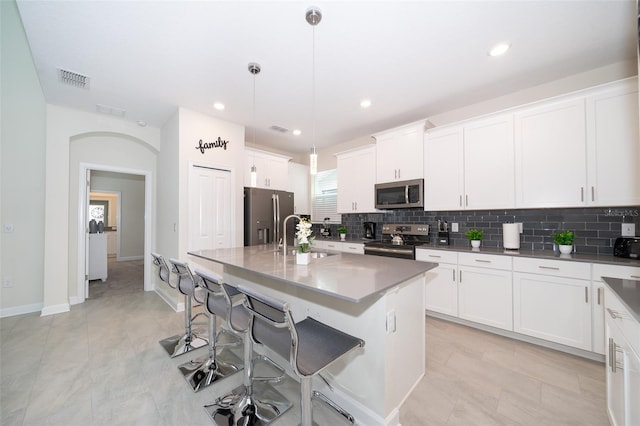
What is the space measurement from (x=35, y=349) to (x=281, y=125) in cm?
402

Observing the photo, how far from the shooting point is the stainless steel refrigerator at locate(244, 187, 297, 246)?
13.9 feet

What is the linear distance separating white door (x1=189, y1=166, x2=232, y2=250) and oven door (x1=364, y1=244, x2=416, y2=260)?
230cm

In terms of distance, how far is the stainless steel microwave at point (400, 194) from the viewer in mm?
3615

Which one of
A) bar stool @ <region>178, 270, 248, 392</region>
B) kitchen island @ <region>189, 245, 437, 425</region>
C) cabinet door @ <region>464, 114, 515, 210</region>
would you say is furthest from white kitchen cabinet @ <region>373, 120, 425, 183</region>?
bar stool @ <region>178, 270, 248, 392</region>

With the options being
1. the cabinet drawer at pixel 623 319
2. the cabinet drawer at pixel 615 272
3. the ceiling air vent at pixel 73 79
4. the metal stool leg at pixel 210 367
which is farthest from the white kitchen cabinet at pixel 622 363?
the ceiling air vent at pixel 73 79

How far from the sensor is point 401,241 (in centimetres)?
383

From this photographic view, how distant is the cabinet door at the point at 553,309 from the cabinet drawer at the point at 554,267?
0.15ft

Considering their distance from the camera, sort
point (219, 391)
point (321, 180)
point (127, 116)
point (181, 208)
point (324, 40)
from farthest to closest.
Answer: point (321, 180) < point (127, 116) < point (181, 208) < point (324, 40) < point (219, 391)

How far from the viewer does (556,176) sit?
2641mm

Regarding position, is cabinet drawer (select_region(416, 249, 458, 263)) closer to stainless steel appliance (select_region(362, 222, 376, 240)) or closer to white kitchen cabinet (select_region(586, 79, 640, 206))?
stainless steel appliance (select_region(362, 222, 376, 240))

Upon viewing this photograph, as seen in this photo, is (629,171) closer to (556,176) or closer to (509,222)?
(556,176)

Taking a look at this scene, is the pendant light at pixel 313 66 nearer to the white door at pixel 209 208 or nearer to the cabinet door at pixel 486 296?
the white door at pixel 209 208

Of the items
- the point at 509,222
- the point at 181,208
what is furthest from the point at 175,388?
the point at 509,222

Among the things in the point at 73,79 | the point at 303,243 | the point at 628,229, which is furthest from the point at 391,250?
the point at 73,79
